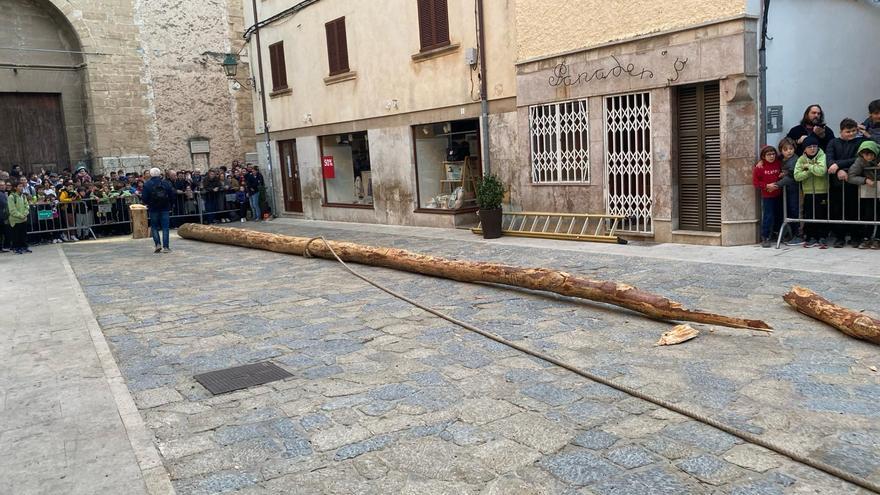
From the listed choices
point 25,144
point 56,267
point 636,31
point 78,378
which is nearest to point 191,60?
point 25,144

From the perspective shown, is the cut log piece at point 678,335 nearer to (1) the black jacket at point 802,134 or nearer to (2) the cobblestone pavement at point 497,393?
(2) the cobblestone pavement at point 497,393

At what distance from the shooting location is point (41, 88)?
69.4 feet

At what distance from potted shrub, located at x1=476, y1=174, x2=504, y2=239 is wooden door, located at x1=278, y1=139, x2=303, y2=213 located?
948 centimetres

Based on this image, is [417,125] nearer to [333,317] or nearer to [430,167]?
[430,167]

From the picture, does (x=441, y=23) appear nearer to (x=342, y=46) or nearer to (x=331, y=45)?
(x=342, y=46)

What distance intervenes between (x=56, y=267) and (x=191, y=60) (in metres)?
12.7

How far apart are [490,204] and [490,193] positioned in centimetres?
20

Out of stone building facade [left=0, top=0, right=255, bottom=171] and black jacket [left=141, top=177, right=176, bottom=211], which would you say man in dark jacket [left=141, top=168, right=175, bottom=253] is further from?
stone building facade [left=0, top=0, right=255, bottom=171]

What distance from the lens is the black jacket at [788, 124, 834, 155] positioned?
30.9ft

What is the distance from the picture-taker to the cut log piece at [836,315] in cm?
525

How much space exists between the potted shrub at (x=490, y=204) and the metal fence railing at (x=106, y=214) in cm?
789

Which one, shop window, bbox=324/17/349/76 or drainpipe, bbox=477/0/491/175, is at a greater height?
shop window, bbox=324/17/349/76

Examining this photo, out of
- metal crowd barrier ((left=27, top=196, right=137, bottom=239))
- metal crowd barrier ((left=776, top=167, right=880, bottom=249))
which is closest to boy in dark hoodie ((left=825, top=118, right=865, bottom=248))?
metal crowd barrier ((left=776, top=167, right=880, bottom=249))

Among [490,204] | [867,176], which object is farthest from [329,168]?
[867,176]
